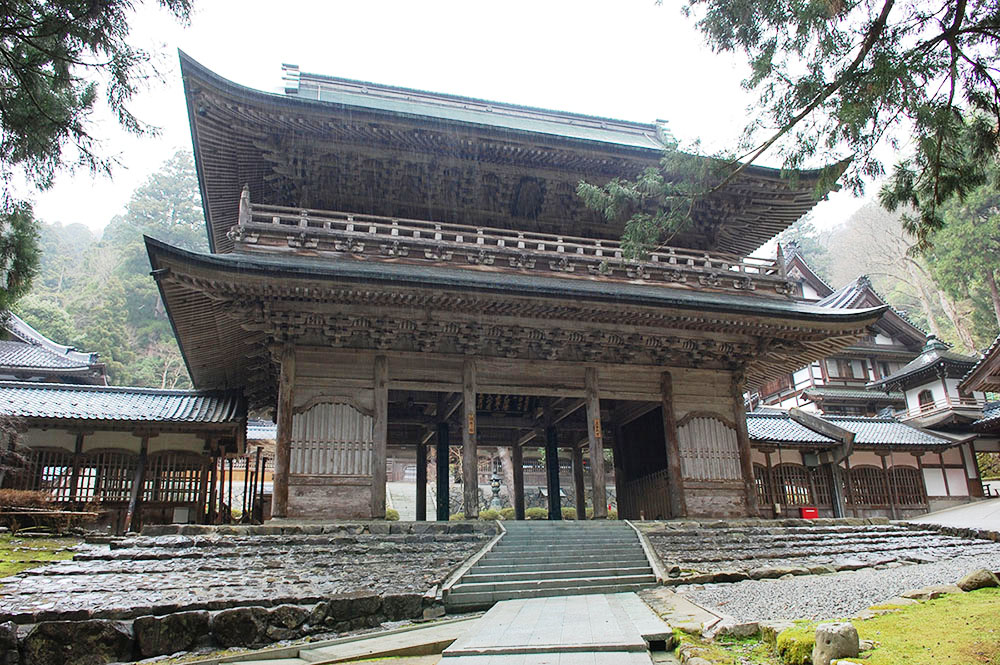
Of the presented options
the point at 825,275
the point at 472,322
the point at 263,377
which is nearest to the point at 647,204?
the point at 472,322

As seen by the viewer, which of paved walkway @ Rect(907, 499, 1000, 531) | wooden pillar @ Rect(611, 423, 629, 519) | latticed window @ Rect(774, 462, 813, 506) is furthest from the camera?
latticed window @ Rect(774, 462, 813, 506)

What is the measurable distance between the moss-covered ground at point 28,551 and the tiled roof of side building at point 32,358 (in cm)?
1770

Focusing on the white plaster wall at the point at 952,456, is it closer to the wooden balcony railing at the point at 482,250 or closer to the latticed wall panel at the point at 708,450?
the wooden balcony railing at the point at 482,250

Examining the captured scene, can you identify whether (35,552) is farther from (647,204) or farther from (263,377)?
(647,204)

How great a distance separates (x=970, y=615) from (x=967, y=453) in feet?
88.6

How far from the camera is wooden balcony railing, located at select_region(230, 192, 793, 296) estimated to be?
14.0 metres

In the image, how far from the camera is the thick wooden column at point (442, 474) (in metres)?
17.3

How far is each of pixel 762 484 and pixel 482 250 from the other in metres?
14.6

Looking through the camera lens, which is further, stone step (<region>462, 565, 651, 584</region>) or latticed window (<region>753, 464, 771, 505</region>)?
latticed window (<region>753, 464, 771, 505</region>)

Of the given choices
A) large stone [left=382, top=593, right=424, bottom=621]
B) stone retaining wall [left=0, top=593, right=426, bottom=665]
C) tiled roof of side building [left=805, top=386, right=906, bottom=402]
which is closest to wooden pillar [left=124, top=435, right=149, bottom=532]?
stone retaining wall [left=0, top=593, right=426, bottom=665]

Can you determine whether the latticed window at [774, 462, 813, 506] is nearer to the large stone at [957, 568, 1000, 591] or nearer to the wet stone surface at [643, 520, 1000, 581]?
the wet stone surface at [643, 520, 1000, 581]

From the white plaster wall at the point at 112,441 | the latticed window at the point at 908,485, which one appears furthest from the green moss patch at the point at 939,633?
the latticed window at the point at 908,485

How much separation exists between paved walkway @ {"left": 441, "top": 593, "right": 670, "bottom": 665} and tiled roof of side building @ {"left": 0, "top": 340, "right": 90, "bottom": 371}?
26.5 m

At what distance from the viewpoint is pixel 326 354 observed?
552 inches
